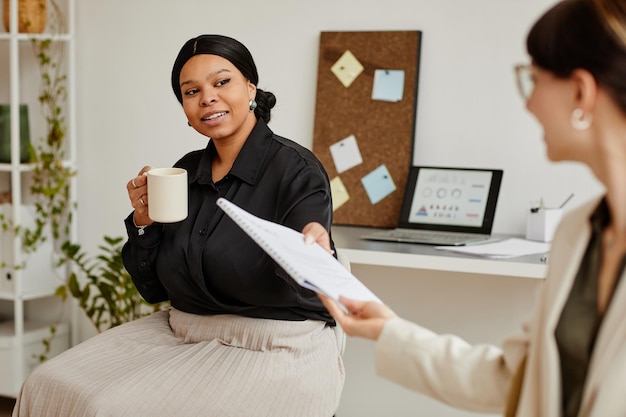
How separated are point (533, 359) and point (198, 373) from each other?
0.95 meters

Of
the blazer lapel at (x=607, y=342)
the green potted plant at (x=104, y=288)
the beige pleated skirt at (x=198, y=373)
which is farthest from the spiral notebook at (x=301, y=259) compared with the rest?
the green potted plant at (x=104, y=288)

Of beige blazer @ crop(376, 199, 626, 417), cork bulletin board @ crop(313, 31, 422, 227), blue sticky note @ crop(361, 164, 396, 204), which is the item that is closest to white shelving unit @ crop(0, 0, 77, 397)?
cork bulletin board @ crop(313, 31, 422, 227)

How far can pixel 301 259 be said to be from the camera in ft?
4.38

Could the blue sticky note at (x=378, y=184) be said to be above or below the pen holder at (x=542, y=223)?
above

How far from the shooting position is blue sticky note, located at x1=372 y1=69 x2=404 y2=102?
280 centimetres

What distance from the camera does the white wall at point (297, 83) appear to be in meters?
2.73

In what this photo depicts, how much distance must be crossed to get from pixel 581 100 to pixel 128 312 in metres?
2.37

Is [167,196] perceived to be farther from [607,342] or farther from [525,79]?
[607,342]

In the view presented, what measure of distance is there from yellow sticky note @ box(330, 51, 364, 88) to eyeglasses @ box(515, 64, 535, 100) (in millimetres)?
1789

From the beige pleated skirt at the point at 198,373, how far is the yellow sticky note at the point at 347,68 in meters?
1.07

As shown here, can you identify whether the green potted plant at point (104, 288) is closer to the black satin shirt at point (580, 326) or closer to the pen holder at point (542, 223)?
the pen holder at point (542, 223)

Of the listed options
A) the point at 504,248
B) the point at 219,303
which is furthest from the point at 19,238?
the point at 504,248

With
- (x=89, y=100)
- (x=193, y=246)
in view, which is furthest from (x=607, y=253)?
(x=89, y=100)

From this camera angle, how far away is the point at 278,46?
302cm
